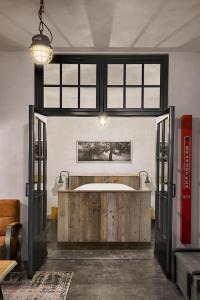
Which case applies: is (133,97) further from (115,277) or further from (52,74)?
(115,277)

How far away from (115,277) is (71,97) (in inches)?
102

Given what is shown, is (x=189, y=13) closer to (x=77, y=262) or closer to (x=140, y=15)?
(x=140, y=15)

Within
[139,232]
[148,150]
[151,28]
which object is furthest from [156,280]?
[148,150]

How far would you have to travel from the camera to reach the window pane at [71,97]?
436 centimetres

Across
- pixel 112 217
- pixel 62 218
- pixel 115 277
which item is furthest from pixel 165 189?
pixel 62 218

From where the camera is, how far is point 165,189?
4098mm

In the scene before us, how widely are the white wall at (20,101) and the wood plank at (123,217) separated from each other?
1866 mm

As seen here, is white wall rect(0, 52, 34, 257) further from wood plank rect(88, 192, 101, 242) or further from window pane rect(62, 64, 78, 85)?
wood plank rect(88, 192, 101, 242)

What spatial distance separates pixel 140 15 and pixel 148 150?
5.41 meters

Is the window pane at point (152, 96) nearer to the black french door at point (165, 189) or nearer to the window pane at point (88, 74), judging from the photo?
the black french door at point (165, 189)

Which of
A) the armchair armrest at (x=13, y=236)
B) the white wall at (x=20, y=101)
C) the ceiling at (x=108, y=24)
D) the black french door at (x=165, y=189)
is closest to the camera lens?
the ceiling at (x=108, y=24)

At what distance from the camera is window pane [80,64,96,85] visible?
438 cm

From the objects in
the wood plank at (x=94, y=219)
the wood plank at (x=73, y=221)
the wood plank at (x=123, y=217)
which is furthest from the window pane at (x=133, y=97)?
the wood plank at (x=73, y=221)

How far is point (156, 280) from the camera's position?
379cm
